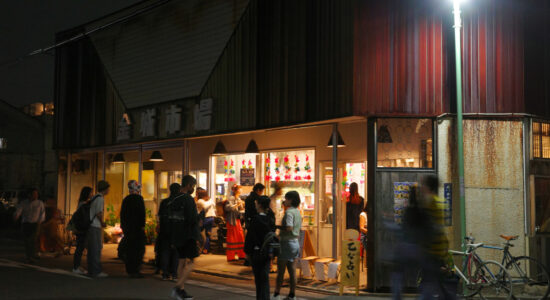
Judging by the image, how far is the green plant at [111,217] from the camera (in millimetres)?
22938

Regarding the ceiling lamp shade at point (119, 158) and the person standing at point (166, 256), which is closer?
the person standing at point (166, 256)

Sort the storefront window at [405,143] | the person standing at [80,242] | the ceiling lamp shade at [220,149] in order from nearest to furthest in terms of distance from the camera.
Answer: the storefront window at [405,143] < the person standing at [80,242] < the ceiling lamp shade at [220,149]

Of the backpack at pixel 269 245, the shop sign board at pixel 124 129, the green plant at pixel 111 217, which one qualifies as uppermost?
the shop sign board at pixel 124 129

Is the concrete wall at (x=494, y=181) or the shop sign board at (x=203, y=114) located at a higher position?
the shop sign board at (x=203, y=114)

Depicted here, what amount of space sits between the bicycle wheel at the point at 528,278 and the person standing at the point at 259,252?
471 centimetres

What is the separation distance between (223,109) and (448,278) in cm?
967

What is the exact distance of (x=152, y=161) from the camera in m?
22.3

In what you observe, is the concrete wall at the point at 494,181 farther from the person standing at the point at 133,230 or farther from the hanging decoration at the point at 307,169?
the person standing at the point at 133,230

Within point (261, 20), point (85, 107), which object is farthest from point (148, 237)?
point (261, 20)

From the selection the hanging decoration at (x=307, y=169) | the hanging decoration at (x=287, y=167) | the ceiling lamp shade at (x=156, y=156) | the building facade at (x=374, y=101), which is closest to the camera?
the building facade at (x=374, y=101)

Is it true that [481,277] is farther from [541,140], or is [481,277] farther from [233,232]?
[233,232]

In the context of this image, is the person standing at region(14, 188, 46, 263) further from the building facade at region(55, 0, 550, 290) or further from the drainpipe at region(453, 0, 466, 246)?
the drainpipe at region(453, 0, 466, 246)

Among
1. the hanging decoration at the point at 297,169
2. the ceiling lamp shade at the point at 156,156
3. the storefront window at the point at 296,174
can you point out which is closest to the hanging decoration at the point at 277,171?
the storefront window at the point at 296,174

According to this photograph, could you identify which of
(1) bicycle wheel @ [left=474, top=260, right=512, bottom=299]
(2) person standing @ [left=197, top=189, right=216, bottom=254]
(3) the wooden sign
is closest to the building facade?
(3) the wooden sign
